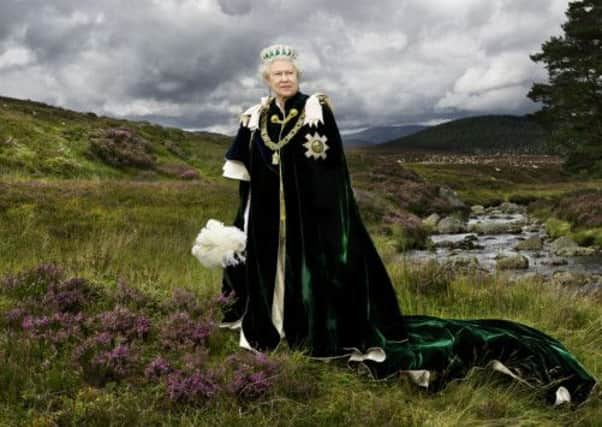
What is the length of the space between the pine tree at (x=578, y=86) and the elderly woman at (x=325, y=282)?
29.9 metres

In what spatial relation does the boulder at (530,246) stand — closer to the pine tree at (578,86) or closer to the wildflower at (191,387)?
the pine tree at (578,86)

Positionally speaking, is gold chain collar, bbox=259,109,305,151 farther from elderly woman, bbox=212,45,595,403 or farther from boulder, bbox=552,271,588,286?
boulder, bbox=552,271,588,286

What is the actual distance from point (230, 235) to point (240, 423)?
1860 millimetres

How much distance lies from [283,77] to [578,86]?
3121cm

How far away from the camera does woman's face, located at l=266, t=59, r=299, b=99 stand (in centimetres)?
462

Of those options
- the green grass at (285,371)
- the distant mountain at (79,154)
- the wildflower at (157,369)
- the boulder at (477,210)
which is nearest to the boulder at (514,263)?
the green grass at (285,371)

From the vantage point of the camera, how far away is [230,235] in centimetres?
482

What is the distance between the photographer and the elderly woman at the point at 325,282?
14.2ft

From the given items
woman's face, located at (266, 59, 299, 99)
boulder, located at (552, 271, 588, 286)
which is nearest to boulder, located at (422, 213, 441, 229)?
boulder, located at (552, 271, 588, 286)

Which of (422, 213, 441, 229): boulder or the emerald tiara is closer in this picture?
the emerald tiara

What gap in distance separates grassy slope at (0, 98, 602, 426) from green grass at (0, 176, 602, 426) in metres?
0.01

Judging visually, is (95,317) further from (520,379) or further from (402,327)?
(520,379)

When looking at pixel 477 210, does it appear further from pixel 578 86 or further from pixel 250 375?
pixel 250 375

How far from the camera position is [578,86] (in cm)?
3053
